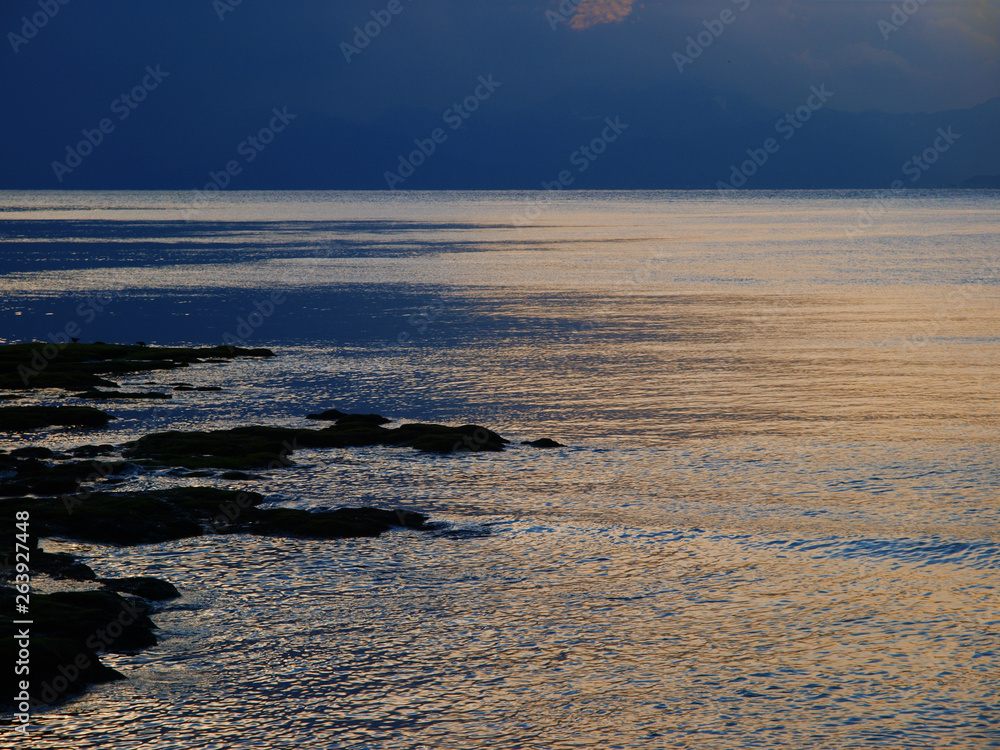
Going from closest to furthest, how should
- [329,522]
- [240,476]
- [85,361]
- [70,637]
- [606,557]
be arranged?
[70,637] → [606,557] → [329,522] → [240,476] → [85,361]

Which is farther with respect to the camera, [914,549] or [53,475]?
[53,475]

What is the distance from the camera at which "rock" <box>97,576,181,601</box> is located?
64.0 ft

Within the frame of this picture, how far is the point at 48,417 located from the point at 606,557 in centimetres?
2331

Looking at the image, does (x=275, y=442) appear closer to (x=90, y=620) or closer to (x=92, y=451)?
(x=92, y=451)

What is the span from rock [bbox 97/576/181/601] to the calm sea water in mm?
414

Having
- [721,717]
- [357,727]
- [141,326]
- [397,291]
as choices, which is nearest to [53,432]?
[357,727]

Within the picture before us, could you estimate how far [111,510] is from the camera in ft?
79.4

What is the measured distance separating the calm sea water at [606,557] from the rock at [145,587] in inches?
16.3

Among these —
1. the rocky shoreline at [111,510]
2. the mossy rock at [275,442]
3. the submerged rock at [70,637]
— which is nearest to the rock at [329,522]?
the rocky shoreline at [111,510]

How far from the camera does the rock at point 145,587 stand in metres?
19.5

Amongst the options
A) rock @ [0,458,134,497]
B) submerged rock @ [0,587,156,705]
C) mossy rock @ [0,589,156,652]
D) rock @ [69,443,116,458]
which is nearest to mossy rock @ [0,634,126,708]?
submerged rock @ [0,587,156,705]

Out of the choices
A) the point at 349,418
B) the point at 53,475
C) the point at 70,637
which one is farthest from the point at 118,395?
the point at 70,637

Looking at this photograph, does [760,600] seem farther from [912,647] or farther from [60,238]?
[60,238]

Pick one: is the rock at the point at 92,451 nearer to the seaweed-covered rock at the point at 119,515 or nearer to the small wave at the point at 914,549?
the seaweed-covered rock at the point at 119,515
